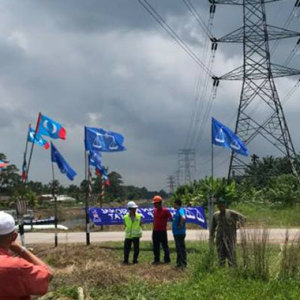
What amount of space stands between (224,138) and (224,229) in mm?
6408

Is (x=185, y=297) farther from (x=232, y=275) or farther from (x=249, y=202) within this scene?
(x=249, y=202)

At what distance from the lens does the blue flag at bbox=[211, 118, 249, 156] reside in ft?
55.6

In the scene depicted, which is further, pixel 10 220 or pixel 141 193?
pixel 141 193

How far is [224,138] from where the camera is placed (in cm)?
1717

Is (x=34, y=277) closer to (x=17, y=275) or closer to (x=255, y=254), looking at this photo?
(x=17, y=275)

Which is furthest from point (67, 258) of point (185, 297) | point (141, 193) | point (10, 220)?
point (141, 193)

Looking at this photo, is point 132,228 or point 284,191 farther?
point 284,191

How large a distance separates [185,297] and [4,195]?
9990cm

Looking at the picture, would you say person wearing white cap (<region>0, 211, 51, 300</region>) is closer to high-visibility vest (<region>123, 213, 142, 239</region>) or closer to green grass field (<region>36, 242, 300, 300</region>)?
green grass field (<region>36, 242, 300, 300</region>)

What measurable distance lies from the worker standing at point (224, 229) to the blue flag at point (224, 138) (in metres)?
5.76

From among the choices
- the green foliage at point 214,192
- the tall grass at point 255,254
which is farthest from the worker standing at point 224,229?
the green foliage at point 214,192

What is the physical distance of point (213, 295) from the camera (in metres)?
7.93

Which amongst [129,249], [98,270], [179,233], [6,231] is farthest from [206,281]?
[6,231]

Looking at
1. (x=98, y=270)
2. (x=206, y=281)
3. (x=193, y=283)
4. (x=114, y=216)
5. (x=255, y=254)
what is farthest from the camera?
(x=114, y=216)
